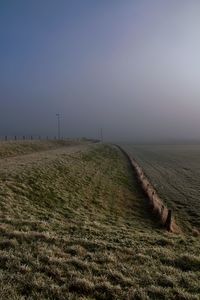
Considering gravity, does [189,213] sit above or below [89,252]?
below

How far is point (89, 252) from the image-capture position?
501 inches

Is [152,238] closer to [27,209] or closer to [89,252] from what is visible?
[89,252]

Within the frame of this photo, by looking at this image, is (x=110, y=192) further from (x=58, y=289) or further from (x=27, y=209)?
(x=58, y=289)

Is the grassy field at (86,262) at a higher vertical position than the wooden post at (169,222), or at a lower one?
higher

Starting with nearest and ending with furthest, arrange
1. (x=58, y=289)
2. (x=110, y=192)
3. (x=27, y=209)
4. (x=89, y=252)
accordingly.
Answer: (x=58, y=289), (x=89, y=252), (x=27, y=209), (x=110, y=192)

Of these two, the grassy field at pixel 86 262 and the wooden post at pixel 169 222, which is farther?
the wooden post at pixel 169 222

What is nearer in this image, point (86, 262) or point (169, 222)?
point (86, 262)

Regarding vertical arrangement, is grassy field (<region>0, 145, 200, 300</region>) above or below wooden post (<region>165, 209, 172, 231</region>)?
above

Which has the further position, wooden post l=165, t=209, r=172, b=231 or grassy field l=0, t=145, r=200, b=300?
→ wooden post l=165, t=209, r=172, b=231

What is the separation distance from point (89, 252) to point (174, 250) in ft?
12.4

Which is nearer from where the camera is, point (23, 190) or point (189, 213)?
point (23, 190)

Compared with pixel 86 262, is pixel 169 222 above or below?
below

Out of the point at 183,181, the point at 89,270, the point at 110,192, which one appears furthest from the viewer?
the point at 183,181

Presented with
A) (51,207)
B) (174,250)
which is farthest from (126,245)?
(51,207)
